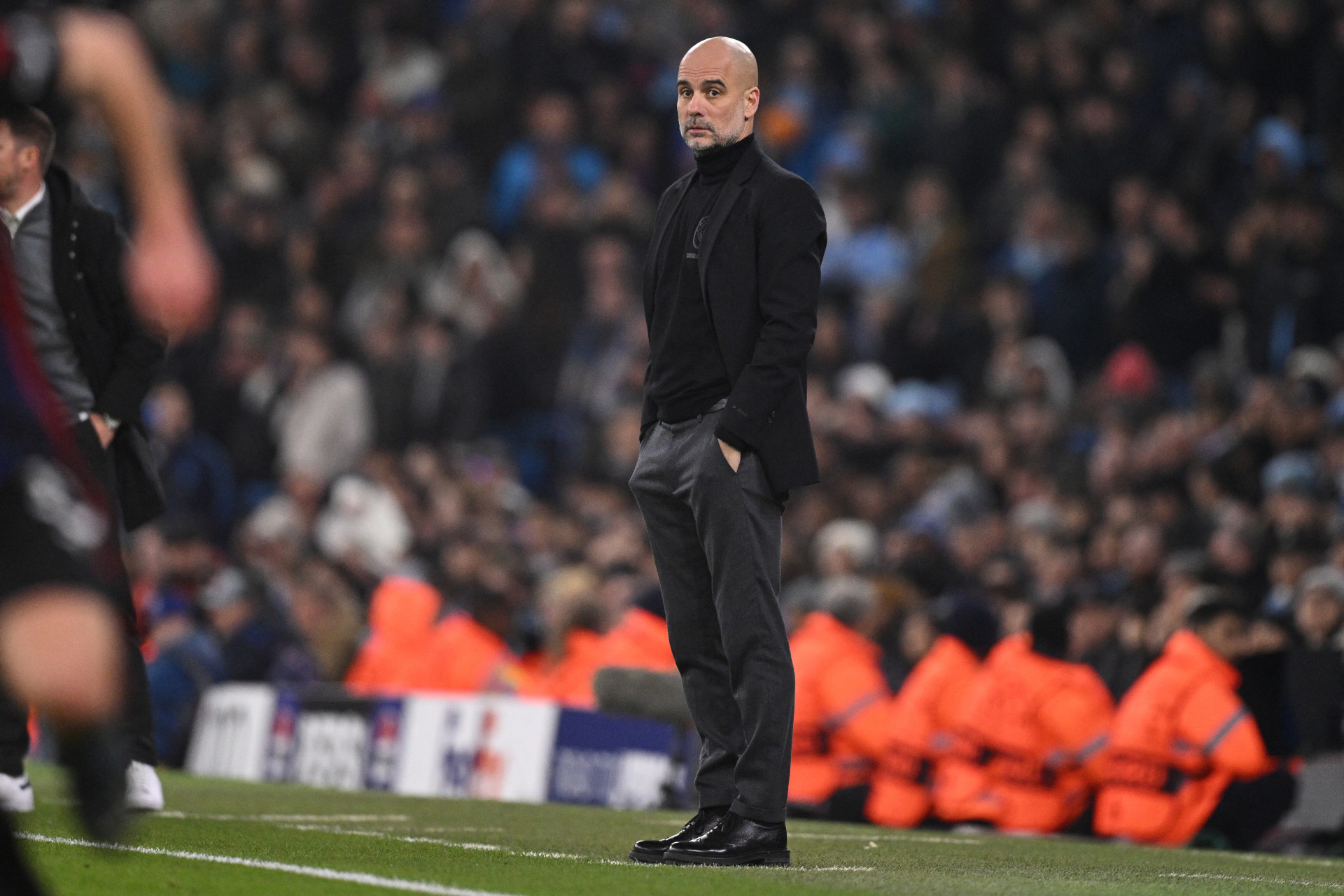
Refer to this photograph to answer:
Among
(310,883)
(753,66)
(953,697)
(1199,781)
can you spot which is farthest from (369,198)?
(310,883)

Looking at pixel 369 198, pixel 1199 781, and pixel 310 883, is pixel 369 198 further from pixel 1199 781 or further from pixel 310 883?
pixel 310 883

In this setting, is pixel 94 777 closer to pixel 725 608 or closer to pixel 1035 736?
pixel 725 608

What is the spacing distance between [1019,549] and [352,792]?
5.27m

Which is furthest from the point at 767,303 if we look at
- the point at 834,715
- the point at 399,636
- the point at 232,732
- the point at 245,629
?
the point at 245,629

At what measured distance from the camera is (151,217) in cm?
415

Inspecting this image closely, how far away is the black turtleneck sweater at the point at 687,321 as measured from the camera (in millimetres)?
6340

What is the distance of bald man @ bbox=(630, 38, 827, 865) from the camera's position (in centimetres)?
612

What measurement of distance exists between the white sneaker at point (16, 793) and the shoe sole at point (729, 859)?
2.32m

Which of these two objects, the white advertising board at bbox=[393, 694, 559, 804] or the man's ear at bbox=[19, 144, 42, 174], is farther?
the white advertising board at bbox=[393, 694, 559, 804]

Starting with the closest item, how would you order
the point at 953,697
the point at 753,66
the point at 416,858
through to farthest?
the point at 416,858 → the point at 753,66 → the point at 953,697

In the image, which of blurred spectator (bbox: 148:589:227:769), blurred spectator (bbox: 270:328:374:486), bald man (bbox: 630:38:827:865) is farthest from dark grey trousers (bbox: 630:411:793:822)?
blurred spectator (bbox: 270:328:374:486)

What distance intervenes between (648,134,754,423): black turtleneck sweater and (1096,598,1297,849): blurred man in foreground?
4796 mm

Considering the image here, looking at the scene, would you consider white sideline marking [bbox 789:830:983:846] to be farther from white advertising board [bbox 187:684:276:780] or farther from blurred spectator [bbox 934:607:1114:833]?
white advertising board [bbox 187:684:276:780]

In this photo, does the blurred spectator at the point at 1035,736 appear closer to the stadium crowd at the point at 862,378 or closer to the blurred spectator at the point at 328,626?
the stadium crowd at the point at 862,378
